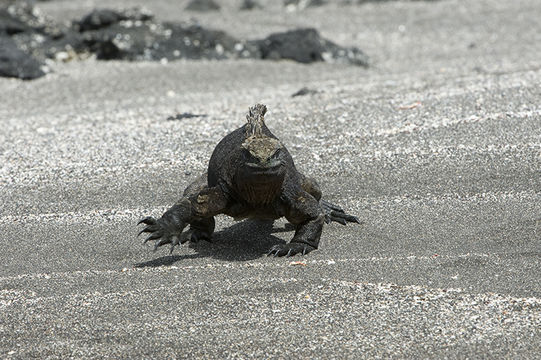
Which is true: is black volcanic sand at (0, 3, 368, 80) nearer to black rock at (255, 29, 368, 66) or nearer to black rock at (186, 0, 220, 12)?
black rock at (255, 29, 368, 66)

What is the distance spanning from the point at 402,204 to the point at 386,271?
1396 mm

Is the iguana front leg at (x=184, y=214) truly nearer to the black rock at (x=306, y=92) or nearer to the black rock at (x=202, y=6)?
the black rock at (x=306, y=92)

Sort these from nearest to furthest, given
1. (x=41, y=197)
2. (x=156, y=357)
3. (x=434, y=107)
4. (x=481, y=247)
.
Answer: (x=156, y=357), (x=481, y=247), (x=41, y=197), (x=434, y=107)

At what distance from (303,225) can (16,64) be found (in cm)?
780

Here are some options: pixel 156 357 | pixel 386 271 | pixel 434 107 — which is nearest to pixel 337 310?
pixel 386 271

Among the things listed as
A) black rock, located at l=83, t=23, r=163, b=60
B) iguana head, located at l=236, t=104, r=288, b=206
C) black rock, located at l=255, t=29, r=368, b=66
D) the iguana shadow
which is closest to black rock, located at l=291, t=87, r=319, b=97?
black rock, located at l=255, t=29, r=368, b=66

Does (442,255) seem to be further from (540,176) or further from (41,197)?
(41,197)

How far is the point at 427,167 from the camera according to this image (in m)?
6.81

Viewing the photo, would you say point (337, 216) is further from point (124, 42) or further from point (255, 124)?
point (124, 42)

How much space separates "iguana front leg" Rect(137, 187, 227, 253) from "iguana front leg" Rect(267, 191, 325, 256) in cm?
47

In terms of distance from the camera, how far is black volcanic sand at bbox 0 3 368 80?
40.8 ft

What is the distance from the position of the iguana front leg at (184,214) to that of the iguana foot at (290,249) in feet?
1.50

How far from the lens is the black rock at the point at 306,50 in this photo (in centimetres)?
1229

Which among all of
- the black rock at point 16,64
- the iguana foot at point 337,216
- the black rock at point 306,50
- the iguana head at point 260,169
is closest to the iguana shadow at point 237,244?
the iguana foot at point 337,216
